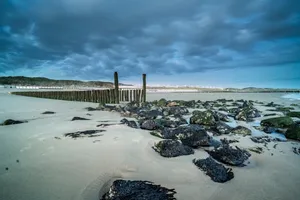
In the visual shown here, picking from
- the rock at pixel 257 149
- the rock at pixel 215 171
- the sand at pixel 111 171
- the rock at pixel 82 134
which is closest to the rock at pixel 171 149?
the sand at pixel 111 171

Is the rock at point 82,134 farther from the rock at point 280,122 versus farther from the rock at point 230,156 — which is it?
the rock at point 280,122

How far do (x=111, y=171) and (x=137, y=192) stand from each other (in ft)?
2.62

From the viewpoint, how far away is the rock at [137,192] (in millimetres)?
2084

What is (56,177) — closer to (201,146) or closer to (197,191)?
(197,191)

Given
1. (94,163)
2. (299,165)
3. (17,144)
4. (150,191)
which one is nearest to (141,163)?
(94,163)

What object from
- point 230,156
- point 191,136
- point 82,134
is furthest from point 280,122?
point 82,134

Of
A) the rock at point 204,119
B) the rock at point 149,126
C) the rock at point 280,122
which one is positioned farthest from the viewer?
the rock at point 204,119

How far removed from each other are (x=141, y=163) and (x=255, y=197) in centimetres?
168

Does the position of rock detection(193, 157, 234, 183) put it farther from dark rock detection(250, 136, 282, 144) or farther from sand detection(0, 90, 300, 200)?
dark rock detection(250, 136, 282, 144)

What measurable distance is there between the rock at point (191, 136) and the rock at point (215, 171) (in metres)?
1.04

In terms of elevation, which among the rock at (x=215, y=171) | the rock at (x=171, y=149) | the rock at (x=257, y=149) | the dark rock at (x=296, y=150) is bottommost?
the dark rock at (x=296, y=150)

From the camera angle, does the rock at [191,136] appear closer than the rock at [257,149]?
No

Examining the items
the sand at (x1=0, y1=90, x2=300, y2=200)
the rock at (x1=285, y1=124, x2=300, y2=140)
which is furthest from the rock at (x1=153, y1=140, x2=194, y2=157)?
the rock at (x1=285, y1=124, x2=300, y2=140)

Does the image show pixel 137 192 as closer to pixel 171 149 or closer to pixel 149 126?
pixel 171 149
